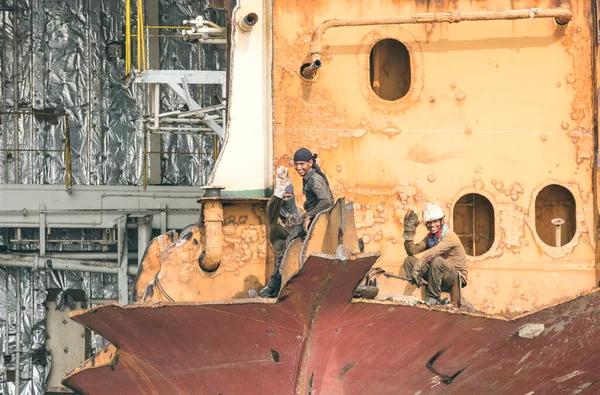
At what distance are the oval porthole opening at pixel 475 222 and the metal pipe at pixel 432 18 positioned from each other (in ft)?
7.06

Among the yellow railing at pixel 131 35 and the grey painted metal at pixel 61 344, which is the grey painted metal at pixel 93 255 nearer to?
the grey painted metal at pixel 61 344

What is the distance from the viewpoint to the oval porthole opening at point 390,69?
14.5m

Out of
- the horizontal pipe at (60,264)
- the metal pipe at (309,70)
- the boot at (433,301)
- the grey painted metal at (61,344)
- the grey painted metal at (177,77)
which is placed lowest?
the grey painted metal at (61,344)

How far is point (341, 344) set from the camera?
1107 cm

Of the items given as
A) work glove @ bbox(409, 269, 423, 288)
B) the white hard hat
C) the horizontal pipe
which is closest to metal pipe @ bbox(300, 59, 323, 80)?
the white hard hat

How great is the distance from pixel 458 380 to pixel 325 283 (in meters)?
2.33

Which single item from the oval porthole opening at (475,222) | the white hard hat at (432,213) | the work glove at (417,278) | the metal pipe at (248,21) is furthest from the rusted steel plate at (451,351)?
the metal pipe at (248,21)

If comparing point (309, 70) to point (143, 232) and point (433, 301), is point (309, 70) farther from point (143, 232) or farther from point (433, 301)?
point (143, 232)

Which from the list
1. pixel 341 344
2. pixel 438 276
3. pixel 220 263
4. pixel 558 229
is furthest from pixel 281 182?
pixel 558 229

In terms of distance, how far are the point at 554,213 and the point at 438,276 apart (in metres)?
2.78

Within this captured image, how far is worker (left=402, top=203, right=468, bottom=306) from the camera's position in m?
12.2

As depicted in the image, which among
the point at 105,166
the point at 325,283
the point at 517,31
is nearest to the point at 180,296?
the point at 325,283

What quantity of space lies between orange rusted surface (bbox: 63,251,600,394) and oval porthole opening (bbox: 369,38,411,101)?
13.2ft

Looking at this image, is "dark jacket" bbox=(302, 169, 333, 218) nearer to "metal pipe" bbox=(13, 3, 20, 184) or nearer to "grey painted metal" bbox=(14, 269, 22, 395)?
"grey painted metal" bbox=(14, 269, 22, 395)
